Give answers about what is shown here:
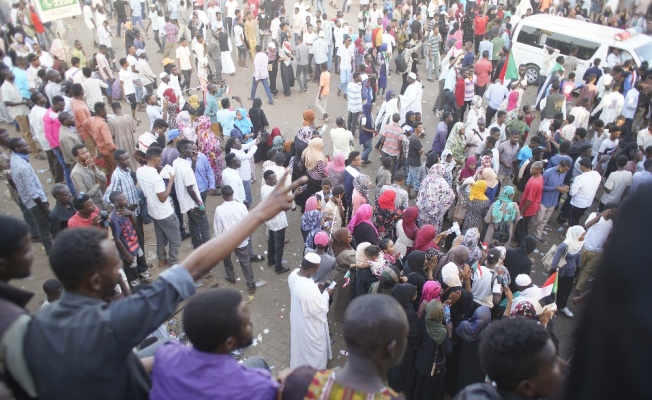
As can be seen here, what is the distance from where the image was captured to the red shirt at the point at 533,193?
753cm

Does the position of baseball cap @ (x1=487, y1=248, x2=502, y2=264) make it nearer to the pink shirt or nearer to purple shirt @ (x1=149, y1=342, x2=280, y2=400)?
purple shirt @ (x1=149, y1=342, x2=280, y2=400)

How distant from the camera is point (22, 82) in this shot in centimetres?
1007

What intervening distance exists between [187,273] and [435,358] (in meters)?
3.70

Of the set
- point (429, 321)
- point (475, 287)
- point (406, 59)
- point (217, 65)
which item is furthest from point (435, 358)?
point (217, 65)

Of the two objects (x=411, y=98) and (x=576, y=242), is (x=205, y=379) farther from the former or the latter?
(x=411, y=98)

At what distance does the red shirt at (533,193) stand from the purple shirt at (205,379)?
6.59 metres

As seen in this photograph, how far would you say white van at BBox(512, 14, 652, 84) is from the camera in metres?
12.4

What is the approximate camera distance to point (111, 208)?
6582mm

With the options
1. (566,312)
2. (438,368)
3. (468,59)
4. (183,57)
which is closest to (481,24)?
(468,59)

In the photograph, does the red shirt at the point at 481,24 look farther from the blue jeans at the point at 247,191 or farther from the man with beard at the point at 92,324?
the man with beard at the point at 92,324

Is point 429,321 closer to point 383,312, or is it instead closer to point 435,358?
point 435,358

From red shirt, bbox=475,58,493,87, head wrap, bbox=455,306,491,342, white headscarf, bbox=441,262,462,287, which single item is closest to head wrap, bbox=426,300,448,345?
head wrap, bbox=455,306,491,342

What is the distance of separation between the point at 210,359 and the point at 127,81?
35.7ft

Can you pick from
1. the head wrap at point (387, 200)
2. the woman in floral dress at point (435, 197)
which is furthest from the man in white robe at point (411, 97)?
the head wrap at point (387, 200)
